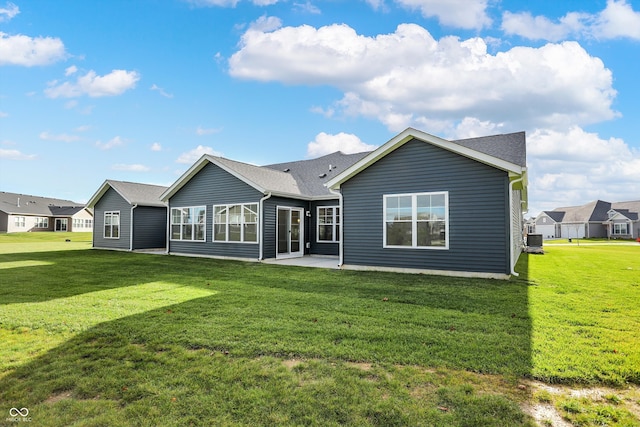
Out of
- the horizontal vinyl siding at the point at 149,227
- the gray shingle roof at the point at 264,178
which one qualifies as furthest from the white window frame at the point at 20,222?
the gray shingle roof at the point at 264,178

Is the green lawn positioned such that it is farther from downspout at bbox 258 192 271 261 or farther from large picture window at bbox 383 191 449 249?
downspout at bbox 258 192 271 261

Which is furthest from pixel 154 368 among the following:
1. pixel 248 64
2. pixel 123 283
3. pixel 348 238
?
pixel 248 64

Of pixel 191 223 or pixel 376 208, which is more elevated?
pixel 376 208

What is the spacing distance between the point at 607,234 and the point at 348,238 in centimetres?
5424

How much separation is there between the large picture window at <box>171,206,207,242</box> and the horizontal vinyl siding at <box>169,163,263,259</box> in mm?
247

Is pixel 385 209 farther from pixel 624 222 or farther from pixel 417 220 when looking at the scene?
pixel 624 222

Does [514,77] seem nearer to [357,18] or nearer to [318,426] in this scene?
[357,18]

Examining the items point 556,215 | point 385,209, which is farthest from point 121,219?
point 556,215

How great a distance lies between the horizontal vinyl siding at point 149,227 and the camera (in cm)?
2019

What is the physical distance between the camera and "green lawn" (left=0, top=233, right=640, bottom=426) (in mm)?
2736

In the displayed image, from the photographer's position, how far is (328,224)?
15.7m

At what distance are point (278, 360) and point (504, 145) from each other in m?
12.3

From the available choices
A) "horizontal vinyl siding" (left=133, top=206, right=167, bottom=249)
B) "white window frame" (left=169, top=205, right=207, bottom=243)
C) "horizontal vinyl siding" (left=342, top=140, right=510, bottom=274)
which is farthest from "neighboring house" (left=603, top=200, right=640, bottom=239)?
"horizontal vinyl siding" (left=133, top=206, right=167, bottom=249)

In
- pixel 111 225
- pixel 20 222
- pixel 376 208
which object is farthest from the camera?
pixel 20 222
